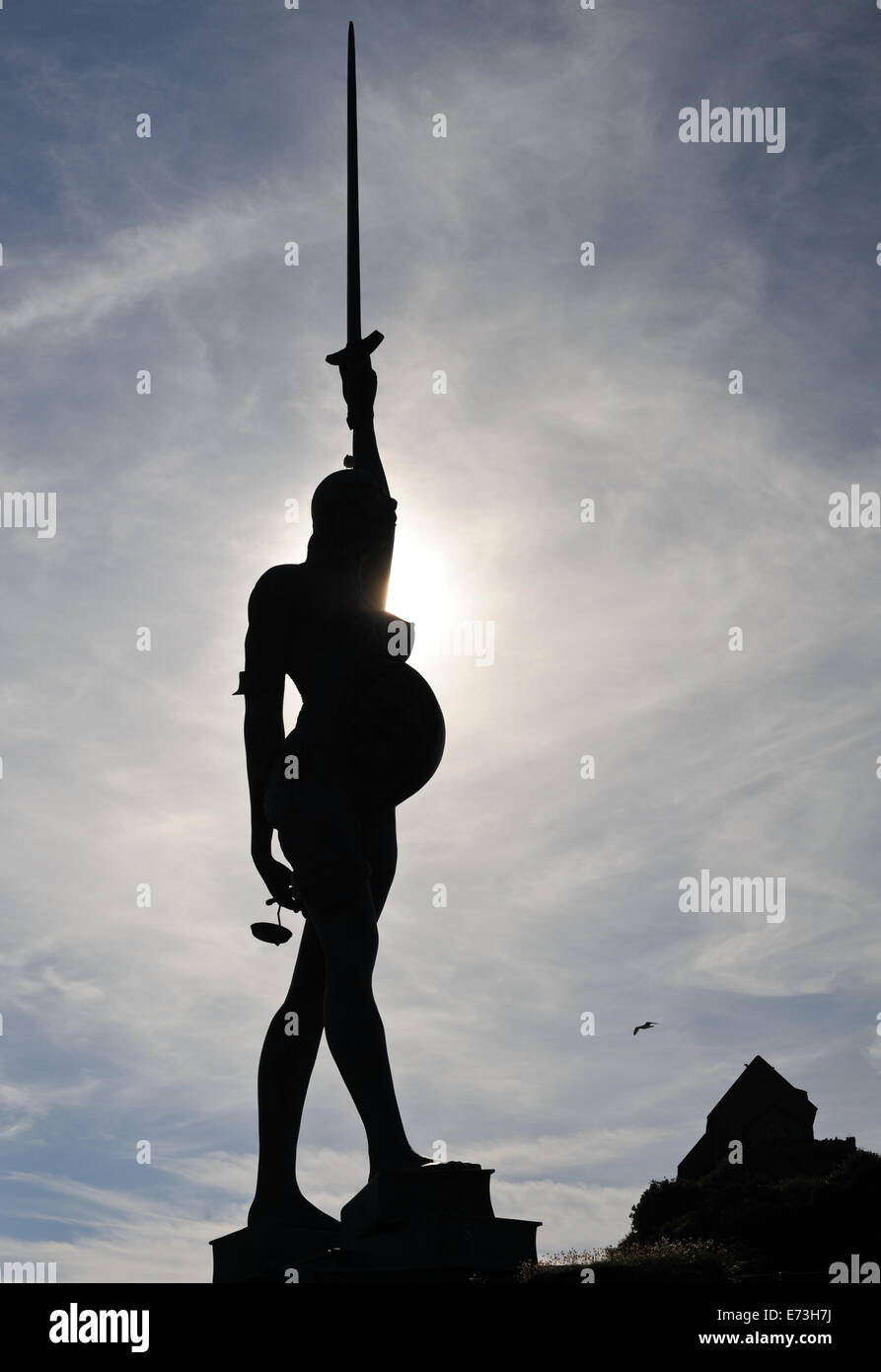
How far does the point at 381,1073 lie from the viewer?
29.0 feet

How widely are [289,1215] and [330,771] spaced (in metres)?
2.90

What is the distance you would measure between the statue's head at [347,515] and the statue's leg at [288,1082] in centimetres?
263

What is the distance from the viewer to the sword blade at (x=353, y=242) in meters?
10.7

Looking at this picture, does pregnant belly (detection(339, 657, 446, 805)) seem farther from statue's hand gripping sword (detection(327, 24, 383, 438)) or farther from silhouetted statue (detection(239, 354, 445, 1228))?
statue's hand gripping sword (detection(327, 24, 383, 438))

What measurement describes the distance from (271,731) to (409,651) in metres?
1.11

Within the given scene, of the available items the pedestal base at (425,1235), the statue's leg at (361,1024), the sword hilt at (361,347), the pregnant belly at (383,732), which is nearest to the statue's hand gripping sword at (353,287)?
the sword hilt at (361,347)

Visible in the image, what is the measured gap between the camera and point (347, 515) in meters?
10.1

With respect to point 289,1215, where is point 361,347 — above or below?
above

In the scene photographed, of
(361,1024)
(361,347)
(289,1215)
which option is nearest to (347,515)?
(361,347)

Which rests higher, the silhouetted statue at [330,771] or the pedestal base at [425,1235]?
the silhouetted statue at [330,771]

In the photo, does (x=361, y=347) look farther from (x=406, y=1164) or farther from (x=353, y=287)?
(x=406, y=1164)

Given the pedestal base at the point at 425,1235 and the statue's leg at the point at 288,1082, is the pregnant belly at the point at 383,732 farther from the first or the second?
the pedestal base at the point at 425,1235
